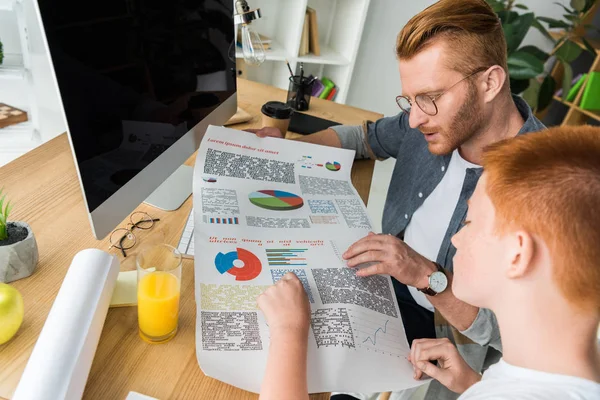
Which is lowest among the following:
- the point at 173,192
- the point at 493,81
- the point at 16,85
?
the point at 16,85

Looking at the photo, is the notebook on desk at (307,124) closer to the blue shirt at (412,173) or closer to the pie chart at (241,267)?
the blue shirt at (412,173)

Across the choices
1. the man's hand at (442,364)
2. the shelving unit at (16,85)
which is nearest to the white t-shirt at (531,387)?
the man's hand at (442,364)

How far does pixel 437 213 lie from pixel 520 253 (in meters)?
0.65

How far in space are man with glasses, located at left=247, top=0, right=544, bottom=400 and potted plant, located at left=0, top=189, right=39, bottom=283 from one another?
526 millimetres

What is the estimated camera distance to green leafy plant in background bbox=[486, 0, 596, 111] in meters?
2.35

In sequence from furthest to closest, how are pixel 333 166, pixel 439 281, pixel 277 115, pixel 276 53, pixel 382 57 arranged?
pixel 382 57 → pixel 276 53 → pixel 277 115 → pixel 333 166 → pixel 439 281

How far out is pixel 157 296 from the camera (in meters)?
0.61

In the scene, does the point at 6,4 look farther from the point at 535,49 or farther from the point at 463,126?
the point at 535,49

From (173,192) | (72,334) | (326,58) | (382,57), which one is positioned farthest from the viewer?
(382,57)

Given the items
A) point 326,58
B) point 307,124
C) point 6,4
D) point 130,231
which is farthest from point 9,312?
point 326,58

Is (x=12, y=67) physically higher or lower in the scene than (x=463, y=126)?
lower

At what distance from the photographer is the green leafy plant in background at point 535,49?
2.35 meters

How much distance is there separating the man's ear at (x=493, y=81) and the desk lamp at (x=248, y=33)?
628 mm

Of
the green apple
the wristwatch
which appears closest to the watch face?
the wristwatch
